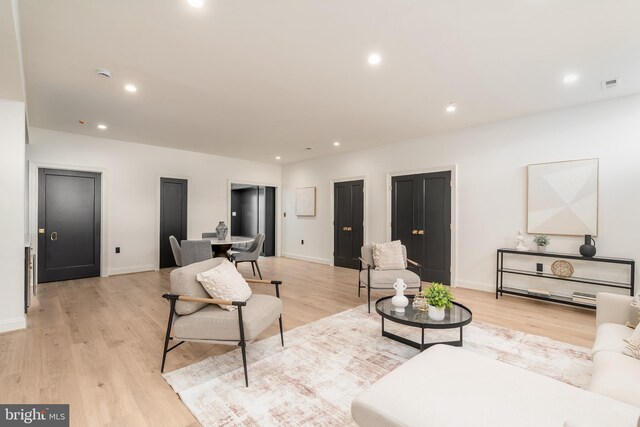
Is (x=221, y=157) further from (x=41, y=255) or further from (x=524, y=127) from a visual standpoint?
(x=524, y=127)

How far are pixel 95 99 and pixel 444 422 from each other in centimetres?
484

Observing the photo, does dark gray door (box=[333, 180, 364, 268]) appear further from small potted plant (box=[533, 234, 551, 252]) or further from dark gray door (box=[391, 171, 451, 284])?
small potted plant (box=[533, 234, 551, 252])

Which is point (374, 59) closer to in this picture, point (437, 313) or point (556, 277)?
point (437, 313)

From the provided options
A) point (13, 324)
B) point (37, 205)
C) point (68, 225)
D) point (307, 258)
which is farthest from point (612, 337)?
point (37, 205)

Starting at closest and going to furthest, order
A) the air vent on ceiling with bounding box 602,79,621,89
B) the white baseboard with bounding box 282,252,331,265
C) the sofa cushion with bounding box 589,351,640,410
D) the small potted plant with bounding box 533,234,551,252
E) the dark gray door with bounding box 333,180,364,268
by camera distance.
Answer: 1. the sofa cushion with bounding box 589,351,640,410
2. the air vent on ceiling with bounding box 602,79,621,89
3. the small potted plant with bounding box 533,234,551,252
4. the dark gray door with bounding box 333,180,364,268
5. the white baseboard with bounding box 282,252,331,265

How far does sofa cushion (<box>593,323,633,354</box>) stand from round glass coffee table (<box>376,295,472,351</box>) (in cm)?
82

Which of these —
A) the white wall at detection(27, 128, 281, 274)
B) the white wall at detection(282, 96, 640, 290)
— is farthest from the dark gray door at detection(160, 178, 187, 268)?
the white wall at detection(282, 96, 640, 290)

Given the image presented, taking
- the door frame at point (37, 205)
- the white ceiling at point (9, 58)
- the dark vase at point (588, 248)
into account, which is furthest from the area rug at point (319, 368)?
the door frame at point (37, 205)

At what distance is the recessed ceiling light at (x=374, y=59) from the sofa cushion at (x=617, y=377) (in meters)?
2.77

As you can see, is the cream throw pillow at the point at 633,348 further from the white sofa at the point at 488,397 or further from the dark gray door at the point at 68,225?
the dark gray door at the point at 68,225

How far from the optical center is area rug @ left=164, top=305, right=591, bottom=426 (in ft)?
6.24

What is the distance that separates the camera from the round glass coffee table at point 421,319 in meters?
2.50

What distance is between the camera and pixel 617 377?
1.54 meters

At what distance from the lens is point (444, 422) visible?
1164mm
